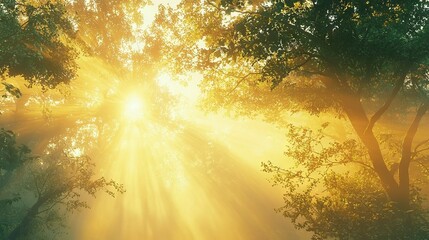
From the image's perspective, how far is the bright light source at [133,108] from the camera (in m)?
33.4

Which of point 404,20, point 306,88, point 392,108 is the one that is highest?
point 392,108

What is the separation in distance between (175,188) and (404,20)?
188ft

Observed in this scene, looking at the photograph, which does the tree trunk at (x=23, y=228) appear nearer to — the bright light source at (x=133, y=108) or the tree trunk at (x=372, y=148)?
the bright light source at (x=133, y=108)

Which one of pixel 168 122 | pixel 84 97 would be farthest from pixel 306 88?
pixel 168 122

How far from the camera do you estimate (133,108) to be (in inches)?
1399

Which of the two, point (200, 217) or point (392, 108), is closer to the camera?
point (392, 108)

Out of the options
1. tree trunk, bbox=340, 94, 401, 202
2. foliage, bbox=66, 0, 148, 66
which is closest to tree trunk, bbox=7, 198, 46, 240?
foliage, bbox=66, 0, 148, 66

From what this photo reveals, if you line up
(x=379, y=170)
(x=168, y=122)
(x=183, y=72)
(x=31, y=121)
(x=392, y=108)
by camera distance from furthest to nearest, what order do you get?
1. (x=168, y=122)
2. (x=31, y=121)
3. (x=392, y=108)
4. (x=183, y=72)
5. (x=379, y=170)

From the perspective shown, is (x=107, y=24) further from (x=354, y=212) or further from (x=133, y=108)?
(x=354, y=212)

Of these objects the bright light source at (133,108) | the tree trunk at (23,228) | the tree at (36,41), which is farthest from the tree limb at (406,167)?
the bright light source at (133,108)

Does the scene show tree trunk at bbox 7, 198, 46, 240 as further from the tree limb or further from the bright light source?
the tree limb

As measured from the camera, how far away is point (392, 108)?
23.2 metres

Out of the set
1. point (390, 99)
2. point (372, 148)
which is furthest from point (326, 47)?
point (372, 148)

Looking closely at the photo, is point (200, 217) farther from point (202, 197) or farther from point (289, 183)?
point (289, 183)
